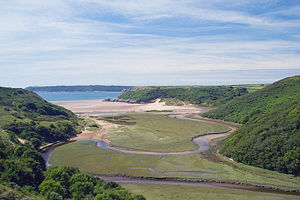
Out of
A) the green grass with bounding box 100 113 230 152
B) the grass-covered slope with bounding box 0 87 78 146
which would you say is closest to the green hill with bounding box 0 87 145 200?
the grass-covered slope with bounding box 0 87 78 146

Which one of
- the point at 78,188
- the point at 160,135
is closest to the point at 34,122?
the point at 160,135

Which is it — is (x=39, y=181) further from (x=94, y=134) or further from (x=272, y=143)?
(x=94, y=134)

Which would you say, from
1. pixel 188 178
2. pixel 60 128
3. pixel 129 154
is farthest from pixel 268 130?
pixel 60 128

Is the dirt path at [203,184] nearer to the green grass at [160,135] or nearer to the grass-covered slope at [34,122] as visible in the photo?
the green grass at [160,135]

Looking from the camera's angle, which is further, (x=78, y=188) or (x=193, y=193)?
(x=193, y=193)

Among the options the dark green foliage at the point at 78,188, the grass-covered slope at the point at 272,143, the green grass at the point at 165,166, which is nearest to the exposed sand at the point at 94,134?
the green grass at the point at 165,166

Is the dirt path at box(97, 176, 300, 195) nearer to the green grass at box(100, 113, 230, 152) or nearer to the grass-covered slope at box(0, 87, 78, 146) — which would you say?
the green grass at box(100, 113, 230, 152)
